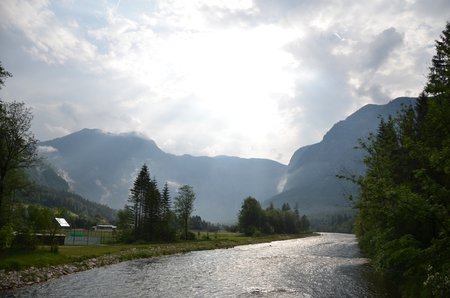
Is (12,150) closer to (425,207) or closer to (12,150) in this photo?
(12,150)

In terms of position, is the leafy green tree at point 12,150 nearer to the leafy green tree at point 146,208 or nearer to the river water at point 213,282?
the river water at point 213,282

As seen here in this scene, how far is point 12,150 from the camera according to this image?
1762 inches

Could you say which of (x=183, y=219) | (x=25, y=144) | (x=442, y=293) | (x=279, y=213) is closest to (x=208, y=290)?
(x=442, y=293)

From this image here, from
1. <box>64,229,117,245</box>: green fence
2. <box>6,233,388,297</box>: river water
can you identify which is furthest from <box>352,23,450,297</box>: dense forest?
<box>64,229,117,245</box>: green fence

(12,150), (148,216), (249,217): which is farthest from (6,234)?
(249,217)

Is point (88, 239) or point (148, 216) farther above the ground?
point (148, 216)

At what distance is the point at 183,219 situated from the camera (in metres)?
114

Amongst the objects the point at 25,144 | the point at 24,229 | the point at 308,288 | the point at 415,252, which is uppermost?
the point at 25,144

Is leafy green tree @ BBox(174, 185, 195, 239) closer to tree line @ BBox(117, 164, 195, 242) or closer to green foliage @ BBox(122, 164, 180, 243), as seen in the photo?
tree line @ BBox(117, 164, 195, 242)

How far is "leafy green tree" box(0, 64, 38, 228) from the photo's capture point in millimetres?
43656

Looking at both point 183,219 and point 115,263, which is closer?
point 115,263

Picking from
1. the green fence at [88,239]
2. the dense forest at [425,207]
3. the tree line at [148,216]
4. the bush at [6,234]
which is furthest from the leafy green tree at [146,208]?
the dense forest at [425,207]

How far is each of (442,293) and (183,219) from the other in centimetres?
9732

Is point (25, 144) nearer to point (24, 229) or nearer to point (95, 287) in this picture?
point (24, 229)
